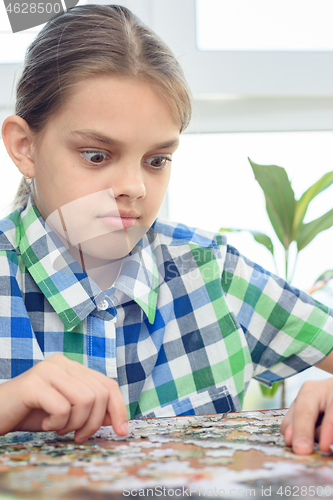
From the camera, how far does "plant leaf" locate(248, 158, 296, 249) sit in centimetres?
116

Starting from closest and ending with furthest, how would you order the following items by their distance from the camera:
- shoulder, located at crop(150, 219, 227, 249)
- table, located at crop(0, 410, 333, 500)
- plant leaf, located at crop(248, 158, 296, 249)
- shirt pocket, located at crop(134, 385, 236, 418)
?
table, located at crop(0, 410, 333, 500) → shirt pocket, located at crop(134, 385, 236, 418) → shoulder, located at crop(150, 219, 227, 249) → plant leaf, located at crop(248, 158, 296, 249)

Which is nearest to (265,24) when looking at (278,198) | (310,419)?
(278,198)

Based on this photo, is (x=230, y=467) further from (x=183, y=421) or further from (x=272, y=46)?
(x=272, y=46)

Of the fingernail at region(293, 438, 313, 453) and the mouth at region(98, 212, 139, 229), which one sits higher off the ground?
the mouth at region(98, 212, 139, 229)

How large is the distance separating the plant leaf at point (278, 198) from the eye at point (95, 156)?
66 centimetres

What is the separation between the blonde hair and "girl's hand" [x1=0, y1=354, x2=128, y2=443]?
1.30ft

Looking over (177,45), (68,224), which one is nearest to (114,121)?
(68,224)

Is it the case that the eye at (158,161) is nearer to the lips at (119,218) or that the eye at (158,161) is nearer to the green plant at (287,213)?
the lips at (119,218)

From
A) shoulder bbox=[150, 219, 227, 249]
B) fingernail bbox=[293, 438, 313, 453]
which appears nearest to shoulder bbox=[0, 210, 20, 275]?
shoulder bbox=[150, 219, 227, 249]

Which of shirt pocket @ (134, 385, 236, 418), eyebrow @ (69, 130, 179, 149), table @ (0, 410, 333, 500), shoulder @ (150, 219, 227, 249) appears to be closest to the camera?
table @ (0, 410, 333, 500)

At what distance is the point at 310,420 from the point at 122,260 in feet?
1.47

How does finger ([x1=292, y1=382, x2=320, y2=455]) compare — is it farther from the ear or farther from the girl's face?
the ear

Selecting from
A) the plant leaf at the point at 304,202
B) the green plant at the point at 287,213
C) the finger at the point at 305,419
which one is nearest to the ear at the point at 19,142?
the finger at the point at 305,419

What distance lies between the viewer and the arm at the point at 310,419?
29 cm
